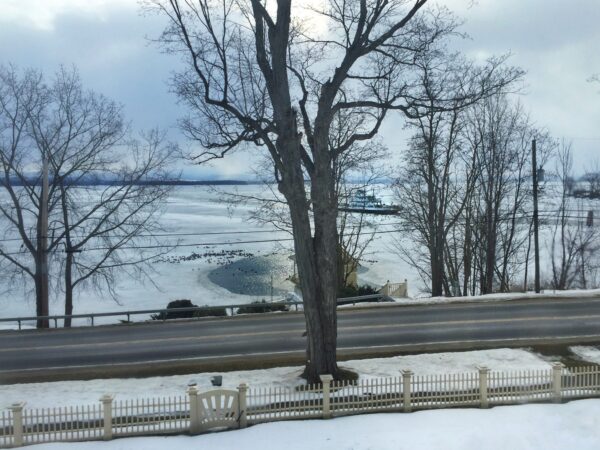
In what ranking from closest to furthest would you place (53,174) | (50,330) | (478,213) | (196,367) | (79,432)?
(79,432) < (196,367) < (50,330) < (53,174) < (478,213)

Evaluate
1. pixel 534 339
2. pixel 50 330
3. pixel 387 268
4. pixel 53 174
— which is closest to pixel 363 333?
pixel 534 339

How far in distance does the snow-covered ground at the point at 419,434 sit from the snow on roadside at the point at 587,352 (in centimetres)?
435

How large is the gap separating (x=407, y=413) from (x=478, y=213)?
71.8 ft

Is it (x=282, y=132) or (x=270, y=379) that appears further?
(x=270, y=379)

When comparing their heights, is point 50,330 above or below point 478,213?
below

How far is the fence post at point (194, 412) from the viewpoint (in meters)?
9.22

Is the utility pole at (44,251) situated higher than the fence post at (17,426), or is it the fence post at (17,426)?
the utility pole at (44,251)

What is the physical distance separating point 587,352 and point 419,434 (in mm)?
8184

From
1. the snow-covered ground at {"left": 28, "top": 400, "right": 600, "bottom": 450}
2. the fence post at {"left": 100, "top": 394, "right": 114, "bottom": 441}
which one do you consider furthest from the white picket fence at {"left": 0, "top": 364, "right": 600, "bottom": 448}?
the snow-covered ground at {"left": 28, "top": 400, "right": 600, "bottom": 450}

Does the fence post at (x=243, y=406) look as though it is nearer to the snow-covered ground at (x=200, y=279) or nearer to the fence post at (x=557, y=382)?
the fence post at (x=557, y=382)

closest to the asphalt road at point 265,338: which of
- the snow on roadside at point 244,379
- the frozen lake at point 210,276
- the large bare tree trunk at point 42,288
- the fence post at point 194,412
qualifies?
the snow on roadside at point 244,379

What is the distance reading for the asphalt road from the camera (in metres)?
14.3

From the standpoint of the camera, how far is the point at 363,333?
54.8 feet

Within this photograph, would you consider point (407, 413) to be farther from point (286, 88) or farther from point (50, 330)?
point (50, 330)
